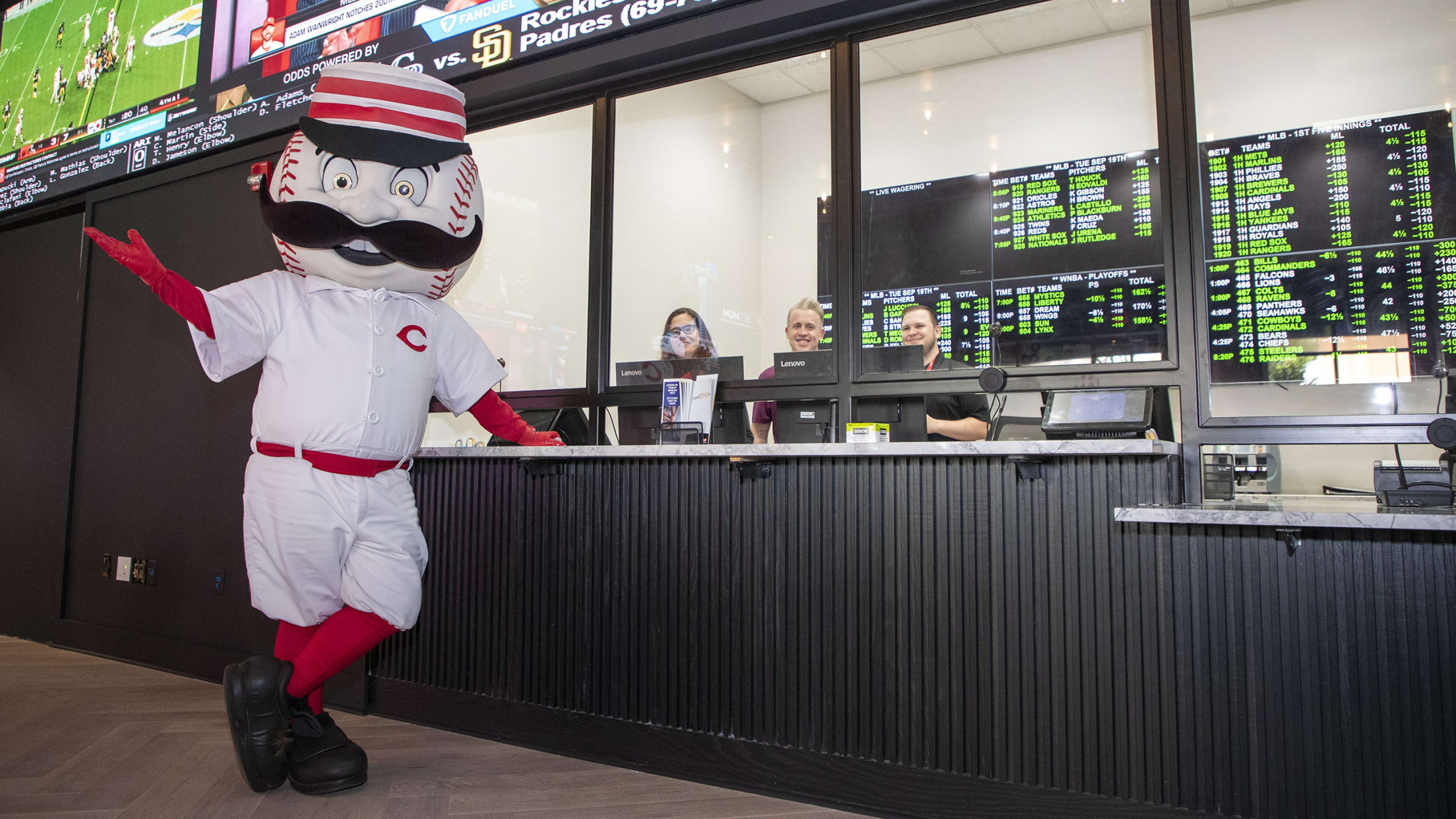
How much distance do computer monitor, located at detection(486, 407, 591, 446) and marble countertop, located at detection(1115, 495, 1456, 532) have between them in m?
1.77

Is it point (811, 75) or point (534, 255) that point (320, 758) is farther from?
point (811, 75)

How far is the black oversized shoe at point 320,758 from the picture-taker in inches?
87.4

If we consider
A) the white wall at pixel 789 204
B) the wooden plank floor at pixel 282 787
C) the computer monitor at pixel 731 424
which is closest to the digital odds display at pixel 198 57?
the white wall at pixel 789 204

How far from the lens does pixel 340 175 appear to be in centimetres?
219

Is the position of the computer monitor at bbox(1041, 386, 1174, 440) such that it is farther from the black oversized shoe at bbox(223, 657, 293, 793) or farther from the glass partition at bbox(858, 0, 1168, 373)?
the black oversized shoe at bbox(223, 657, 293, 793)

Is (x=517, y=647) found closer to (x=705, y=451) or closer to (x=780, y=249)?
(x=705, y=451)

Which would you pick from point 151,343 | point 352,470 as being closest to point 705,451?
point 352,470

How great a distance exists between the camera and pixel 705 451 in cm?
235

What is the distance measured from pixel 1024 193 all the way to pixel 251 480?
92.4 inches

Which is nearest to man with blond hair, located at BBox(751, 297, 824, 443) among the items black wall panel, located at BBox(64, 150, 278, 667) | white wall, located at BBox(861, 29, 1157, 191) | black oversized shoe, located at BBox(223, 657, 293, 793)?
white wall, located at BBox(861, 29, 1157, 191)

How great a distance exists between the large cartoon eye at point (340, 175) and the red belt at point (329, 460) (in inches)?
25.7

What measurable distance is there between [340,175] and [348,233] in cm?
15

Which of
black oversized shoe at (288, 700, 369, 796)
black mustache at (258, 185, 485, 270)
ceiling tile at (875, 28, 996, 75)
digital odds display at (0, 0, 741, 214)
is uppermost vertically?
digital odds display at (0, 0, 741, 214)

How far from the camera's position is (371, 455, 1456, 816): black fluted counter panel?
5.70 feet
